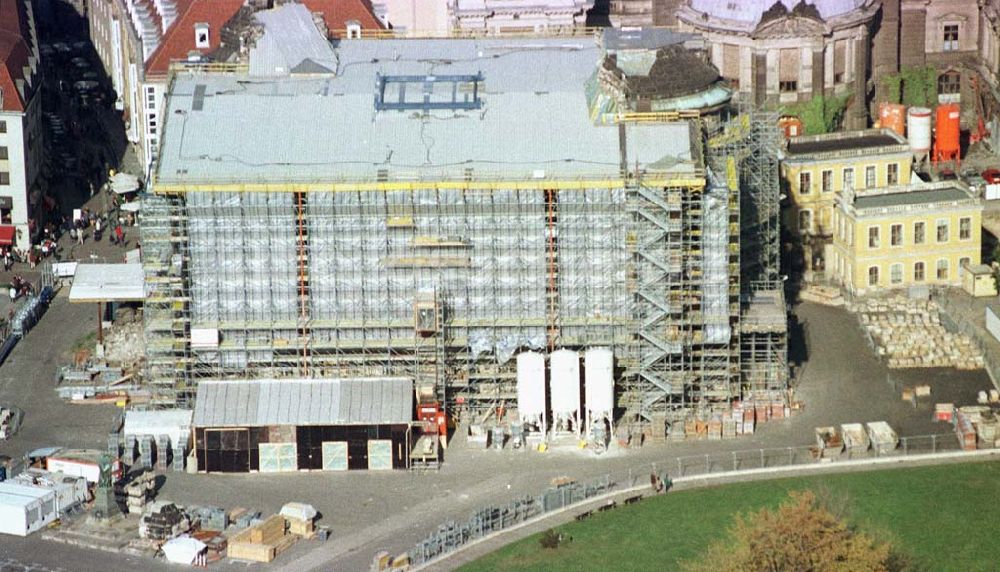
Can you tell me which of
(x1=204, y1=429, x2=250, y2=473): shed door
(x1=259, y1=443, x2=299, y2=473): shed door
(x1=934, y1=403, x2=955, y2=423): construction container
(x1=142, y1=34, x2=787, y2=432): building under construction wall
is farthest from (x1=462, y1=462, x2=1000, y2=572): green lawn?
(x1=204, y1=429, x2=250, y2=473): shed door

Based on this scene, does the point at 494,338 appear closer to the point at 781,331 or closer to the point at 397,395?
the point at 397,395

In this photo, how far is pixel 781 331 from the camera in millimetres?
199875

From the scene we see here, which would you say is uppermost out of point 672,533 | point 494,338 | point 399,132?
point 399,132

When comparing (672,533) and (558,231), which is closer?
(672,533)

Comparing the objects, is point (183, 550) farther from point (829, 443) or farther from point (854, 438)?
point (854, 438)

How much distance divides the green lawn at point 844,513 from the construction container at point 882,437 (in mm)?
2944

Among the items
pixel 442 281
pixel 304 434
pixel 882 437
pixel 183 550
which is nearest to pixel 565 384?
pixel 442 281

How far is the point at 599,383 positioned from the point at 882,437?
1979 centimetres

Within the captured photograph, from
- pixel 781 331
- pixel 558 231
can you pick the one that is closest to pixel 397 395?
Answer: pixel 558 231

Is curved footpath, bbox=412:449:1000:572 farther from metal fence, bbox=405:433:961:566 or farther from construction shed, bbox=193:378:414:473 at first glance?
construction shed, bbox=193:378:414:473

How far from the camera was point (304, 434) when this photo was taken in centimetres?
19212

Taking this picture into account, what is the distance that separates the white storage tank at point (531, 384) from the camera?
19425cm

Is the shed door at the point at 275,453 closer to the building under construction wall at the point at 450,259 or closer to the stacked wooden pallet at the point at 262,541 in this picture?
Answer: the building under construction wall at the point at 450,259

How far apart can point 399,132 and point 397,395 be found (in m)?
18.9
